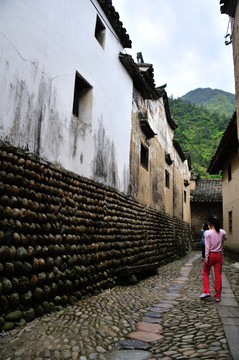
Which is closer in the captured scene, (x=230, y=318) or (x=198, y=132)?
(x=230, y=318)

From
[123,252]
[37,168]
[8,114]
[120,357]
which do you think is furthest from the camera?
[123,252]

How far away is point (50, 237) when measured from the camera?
3.98 metres

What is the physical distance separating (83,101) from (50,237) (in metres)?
3.20

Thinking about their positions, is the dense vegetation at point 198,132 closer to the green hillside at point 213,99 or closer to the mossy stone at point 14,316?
the green hillside at point 213,99

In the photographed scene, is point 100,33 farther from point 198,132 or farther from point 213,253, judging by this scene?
point 198,132

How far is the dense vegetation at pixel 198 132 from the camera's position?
4056 cm

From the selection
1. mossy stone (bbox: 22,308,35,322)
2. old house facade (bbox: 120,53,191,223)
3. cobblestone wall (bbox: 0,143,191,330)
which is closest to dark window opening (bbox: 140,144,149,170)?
old house facade (bbox: 120,53,191,223)

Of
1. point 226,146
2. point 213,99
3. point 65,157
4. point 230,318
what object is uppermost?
point 213,99

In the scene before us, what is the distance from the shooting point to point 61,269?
4.14 m

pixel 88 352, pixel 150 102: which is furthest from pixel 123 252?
pixel 150 102

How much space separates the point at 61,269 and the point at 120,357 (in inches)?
66.3

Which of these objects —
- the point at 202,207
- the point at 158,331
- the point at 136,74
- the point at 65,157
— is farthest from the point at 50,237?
the point at 202,207

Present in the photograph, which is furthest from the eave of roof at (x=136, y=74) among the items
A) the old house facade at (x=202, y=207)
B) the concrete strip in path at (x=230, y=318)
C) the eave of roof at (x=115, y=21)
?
the old house facade at (x=202, y=207)

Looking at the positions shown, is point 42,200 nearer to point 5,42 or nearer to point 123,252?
point 5,42
